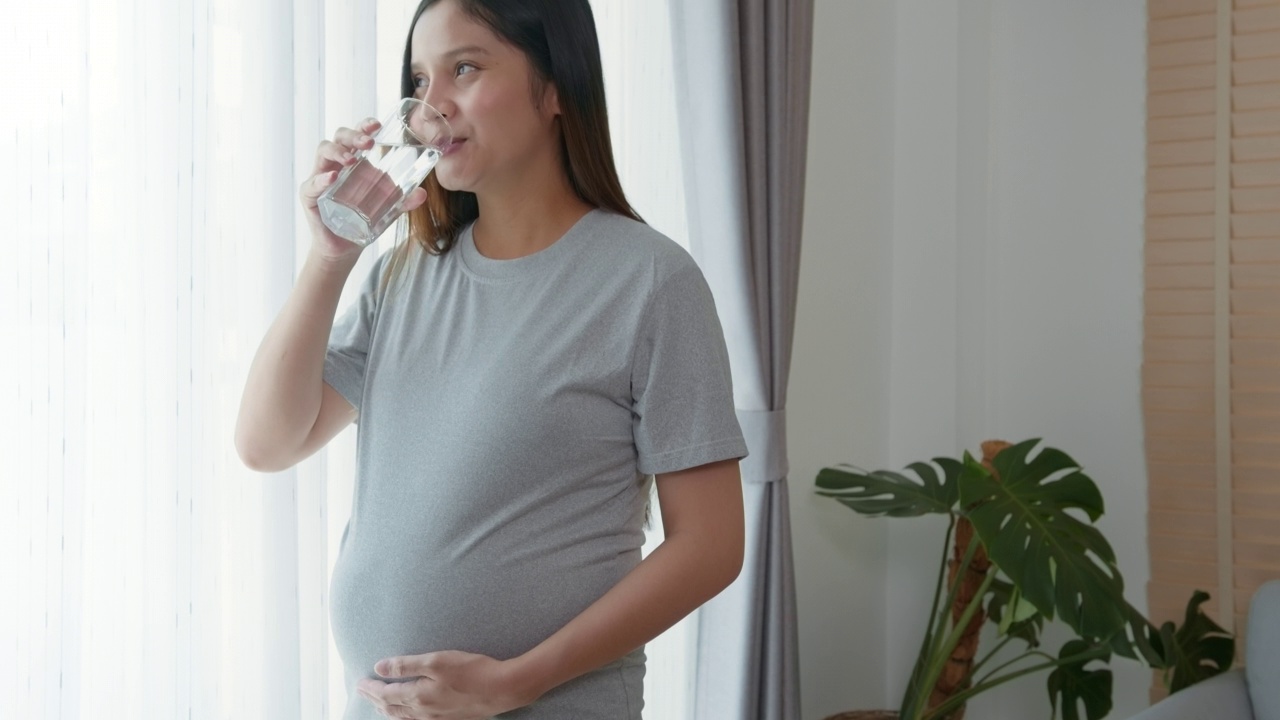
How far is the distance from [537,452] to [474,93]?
359mm

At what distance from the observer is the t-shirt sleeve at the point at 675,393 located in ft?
3.43

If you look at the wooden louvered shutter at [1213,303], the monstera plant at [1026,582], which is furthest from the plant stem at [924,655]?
the wooden louvered shutter at [1213,303]

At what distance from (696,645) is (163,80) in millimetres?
1489

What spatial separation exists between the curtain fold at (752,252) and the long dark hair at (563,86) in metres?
0.93

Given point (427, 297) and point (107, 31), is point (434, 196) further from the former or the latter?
point (107, 31)

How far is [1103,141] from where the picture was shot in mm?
2760

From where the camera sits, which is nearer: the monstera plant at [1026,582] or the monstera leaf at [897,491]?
the monstera plant at [1026,582]

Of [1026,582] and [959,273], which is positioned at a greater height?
[959,273]

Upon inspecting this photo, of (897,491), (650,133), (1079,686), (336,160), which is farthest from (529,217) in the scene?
(1079,686)

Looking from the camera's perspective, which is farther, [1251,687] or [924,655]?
[924,655]

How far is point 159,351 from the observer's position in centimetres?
135

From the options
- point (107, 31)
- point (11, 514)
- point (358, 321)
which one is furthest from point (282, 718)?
point (107, 31)

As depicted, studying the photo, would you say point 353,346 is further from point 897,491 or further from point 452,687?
point 897,491

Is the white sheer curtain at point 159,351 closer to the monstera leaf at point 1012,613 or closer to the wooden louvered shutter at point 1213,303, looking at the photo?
the monstera leaf at point 1012,613
